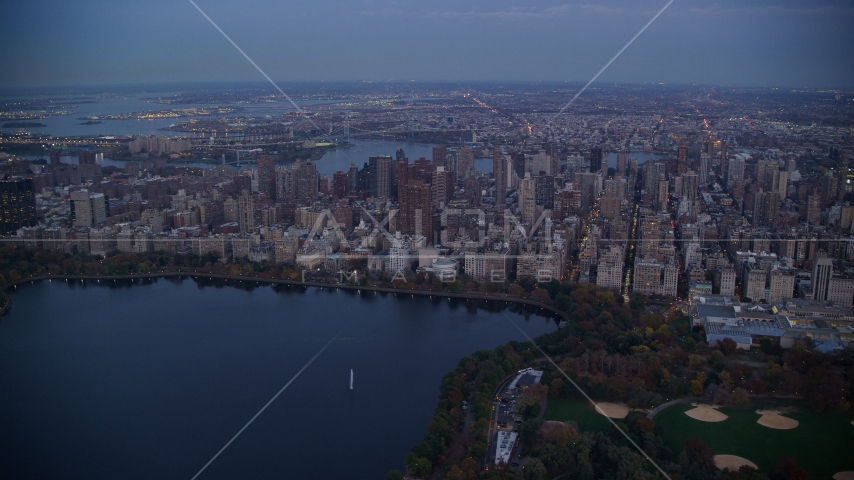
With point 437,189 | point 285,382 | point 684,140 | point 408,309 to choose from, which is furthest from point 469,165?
point 285,382

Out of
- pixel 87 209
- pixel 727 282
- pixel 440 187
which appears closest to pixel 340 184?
pixel 440 187

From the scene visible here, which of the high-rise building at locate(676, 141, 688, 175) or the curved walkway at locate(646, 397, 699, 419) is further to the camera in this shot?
the high-rise building at locate(676, 141, 688, 175)

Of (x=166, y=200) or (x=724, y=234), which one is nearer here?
(x=724, y=234)

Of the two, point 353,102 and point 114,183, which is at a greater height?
point 353,102

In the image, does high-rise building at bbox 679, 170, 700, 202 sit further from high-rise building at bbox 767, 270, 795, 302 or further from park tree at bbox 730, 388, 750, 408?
park tree at bbox 730, 388, 750, 408

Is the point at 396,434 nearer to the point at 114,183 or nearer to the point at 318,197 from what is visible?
the point at 318,197

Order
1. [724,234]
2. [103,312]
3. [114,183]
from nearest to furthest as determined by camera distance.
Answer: [103,312], [724,234], [114,183]

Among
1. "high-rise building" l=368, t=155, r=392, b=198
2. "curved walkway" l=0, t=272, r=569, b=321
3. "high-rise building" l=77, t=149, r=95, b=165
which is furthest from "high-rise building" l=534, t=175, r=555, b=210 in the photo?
"high-rise building" l=77, t=149, r=95, b=165
